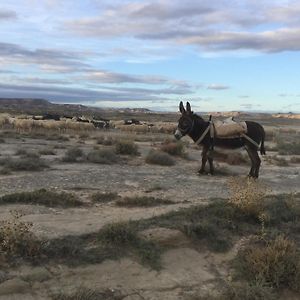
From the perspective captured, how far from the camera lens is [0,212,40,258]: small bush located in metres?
7.77

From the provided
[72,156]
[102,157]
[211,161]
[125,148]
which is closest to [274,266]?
[211,161]

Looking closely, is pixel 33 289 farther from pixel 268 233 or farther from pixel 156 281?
pixel 268 233

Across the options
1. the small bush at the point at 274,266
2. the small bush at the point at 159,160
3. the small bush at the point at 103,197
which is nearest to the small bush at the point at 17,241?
the small bush at the point at 274,266

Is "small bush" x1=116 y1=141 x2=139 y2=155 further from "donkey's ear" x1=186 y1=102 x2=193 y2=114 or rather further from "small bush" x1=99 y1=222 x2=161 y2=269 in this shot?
"small bush" x1=99 y1=222 x2=161 y2=269

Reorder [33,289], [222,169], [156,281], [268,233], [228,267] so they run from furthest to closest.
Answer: [222,169], [268,233], [228,267], [156,281], [33,289]

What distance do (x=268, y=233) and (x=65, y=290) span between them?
172 inches

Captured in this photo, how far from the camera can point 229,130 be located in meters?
15.8

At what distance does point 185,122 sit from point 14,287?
9.75m

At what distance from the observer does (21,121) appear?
46656mm

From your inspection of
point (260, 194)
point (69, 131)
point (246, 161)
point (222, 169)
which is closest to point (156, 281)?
point (260, 194)

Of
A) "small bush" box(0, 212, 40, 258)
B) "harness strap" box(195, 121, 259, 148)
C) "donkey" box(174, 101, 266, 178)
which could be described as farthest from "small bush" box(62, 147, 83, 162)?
"small bush" box(0, 212, 40, 258)

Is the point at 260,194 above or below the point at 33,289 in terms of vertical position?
above

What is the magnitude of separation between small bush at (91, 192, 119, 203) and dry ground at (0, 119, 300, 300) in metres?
0.21

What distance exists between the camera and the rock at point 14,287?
7.05 metres
